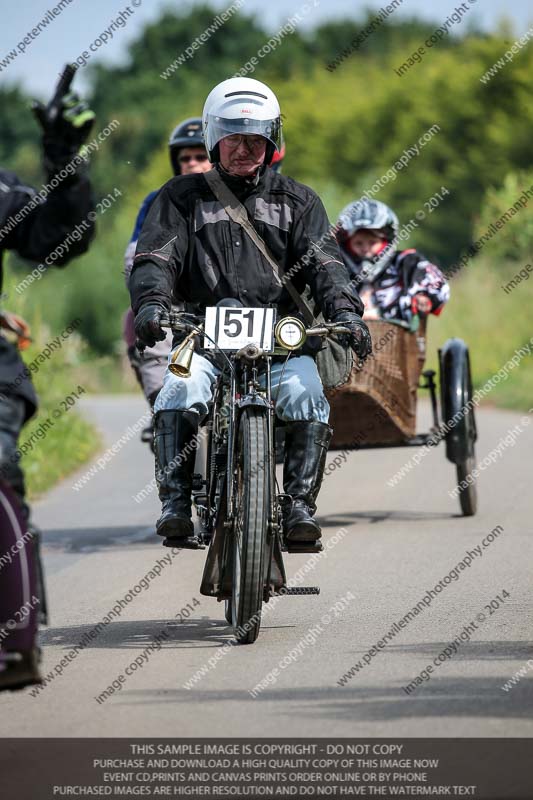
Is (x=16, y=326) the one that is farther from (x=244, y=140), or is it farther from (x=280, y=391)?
(x=244, y=140)

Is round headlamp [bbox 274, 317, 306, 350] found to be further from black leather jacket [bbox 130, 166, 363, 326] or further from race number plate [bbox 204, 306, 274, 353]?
black leather jacket [bbox 130, 166, 363, 326]

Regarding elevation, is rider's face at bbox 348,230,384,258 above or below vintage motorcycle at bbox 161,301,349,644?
above

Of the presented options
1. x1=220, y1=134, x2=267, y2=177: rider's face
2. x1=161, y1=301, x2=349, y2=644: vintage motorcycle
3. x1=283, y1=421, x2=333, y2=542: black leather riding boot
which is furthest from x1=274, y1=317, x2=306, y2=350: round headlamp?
x1=220, y1=134, x2=267, y2=177: rider's face

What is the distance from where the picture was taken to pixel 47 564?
9641 millimetres

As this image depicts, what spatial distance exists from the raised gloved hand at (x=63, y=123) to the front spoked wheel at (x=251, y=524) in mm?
1746

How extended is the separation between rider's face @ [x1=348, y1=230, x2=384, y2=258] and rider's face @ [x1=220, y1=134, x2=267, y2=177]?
12.8 feet

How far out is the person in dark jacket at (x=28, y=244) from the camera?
15.3ft

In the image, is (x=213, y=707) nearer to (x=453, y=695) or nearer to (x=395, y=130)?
(x=453, y=695)

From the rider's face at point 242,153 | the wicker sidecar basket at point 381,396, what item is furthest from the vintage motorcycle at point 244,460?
the wicker sidecar basket at point 381,396

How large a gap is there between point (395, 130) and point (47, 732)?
59.8m

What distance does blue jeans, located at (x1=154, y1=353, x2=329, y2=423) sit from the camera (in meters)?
6.56

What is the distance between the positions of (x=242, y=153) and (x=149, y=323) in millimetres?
955

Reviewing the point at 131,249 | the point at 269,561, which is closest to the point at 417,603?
the point at 269,561

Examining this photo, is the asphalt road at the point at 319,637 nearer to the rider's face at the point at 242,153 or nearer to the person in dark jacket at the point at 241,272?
the person in dark jacket at the point at 241,272
